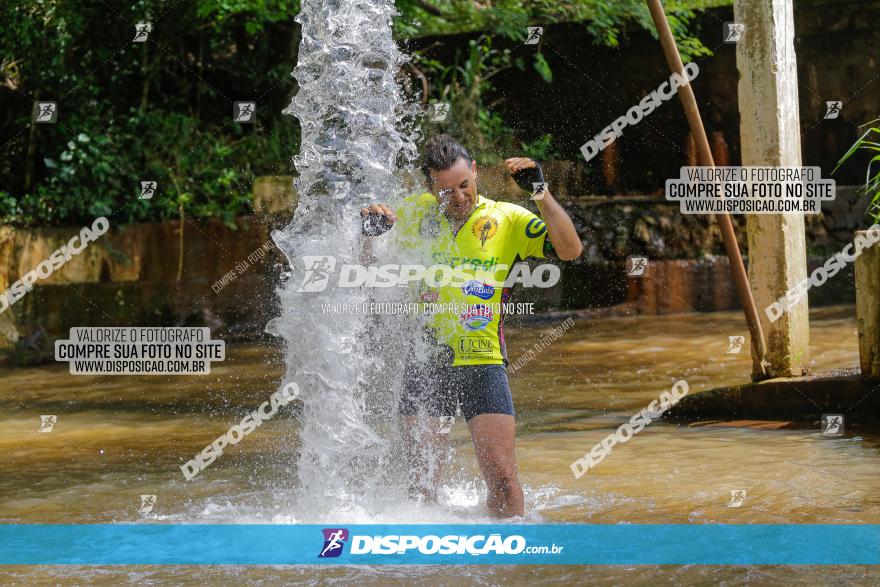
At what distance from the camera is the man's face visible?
4.34 metres

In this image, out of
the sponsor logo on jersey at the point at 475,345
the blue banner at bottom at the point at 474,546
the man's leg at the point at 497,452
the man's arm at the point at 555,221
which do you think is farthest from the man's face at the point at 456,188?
the blue banner at bottom at the point at 474,546

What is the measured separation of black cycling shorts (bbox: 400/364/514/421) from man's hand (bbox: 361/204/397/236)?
554mm

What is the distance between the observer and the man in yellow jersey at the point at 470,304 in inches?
169

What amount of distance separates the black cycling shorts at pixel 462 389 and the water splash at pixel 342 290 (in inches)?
18.2

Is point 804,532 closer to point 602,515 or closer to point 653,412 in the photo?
point 602,515

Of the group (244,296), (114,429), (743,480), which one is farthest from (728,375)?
(244,296)

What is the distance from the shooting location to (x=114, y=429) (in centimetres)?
741

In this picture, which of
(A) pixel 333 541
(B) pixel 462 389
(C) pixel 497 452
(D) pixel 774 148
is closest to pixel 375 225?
(B) pixel 462 389

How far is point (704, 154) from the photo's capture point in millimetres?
7066

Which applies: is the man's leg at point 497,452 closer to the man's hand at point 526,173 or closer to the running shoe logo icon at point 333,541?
the running shoe logo icon at point 333,541

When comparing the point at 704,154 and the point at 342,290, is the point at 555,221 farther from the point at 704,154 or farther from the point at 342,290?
the point at 704,154

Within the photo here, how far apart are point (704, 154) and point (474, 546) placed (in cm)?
374

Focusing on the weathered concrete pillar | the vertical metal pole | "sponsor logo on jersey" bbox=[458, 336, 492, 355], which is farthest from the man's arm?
the weathered concrete pillar

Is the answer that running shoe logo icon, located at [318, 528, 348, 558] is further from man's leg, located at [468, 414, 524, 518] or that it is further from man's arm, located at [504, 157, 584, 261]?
man's arm, located at [504, 157, 584, 261]
